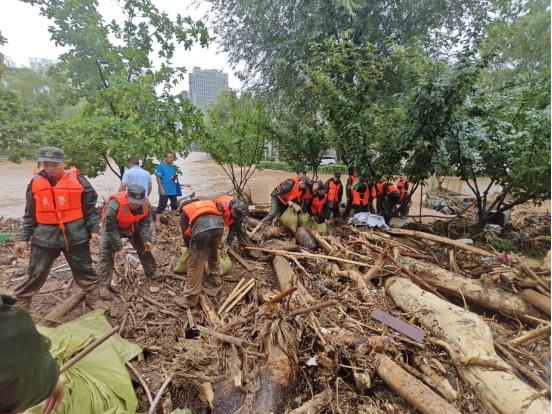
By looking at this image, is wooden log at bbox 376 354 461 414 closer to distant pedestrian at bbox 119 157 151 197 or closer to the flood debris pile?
the flood debris pile

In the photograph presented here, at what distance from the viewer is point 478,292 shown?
12.4 ft

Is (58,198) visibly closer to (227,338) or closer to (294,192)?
(227,338)

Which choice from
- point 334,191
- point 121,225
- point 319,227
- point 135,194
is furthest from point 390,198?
point 121,225

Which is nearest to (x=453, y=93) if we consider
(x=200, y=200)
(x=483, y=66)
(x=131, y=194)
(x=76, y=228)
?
(x=483, y=66)

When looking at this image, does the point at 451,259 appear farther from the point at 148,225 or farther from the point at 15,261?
the point at 15,261

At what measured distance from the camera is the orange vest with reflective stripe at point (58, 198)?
3029mm

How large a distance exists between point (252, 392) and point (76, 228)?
2615 millimetres

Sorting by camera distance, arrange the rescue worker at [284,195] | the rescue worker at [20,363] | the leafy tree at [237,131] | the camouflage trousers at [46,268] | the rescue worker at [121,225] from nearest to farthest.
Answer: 1. the rescue worker at [20,363]
2. the camouflage trousers at [46,268]
3. the rescue worker at [121,225]
4. the rescue worker at [284,195]
5. the leafy tree at [237,131]

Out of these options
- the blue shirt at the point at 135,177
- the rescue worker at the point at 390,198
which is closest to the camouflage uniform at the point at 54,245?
the blue shirt at the point at 135,177

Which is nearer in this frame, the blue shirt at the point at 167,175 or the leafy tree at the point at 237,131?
the blue shirt at the point at 167,175

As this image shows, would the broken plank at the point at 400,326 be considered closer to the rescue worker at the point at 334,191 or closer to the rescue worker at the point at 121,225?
the rescue worker at the point at 121,225

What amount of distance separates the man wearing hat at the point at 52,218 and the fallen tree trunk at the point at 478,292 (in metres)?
4.55

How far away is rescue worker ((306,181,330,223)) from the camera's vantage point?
6535 millimetres

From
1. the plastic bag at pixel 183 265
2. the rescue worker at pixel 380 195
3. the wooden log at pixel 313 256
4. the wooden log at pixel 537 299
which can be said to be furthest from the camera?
the rescue worker at pixel 380 195
